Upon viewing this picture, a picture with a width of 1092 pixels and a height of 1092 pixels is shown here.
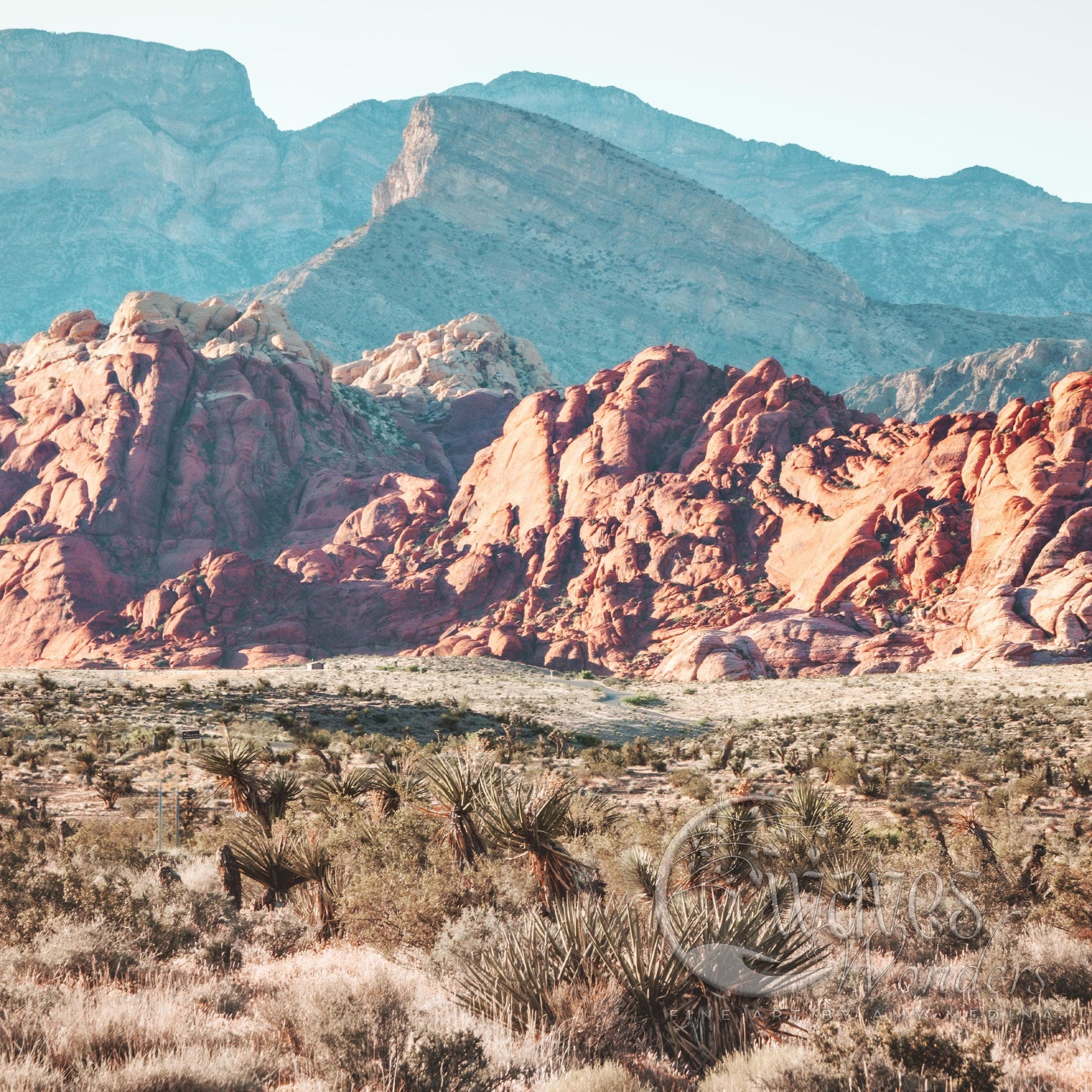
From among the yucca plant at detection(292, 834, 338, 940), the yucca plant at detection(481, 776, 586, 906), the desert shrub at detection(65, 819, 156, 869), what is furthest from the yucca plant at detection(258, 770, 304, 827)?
the yucca plant at detection(481, 776, 586, 906)

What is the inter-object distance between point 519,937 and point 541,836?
2294 millimetres

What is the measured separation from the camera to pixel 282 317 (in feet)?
370

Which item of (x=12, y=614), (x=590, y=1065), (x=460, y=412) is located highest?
(x=460, y=412)

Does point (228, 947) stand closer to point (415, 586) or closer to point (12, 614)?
point (415, 586)

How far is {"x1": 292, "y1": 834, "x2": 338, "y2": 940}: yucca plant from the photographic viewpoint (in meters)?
14.3

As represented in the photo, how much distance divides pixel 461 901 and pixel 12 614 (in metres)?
73.1

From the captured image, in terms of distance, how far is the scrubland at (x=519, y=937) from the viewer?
8.39m

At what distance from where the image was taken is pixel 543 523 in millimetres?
81188

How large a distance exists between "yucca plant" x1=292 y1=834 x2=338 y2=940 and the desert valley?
0.16 m

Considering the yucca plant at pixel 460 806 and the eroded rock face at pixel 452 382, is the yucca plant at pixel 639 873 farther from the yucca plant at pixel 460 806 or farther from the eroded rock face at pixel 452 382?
the eroded rock face at pixel 452 382

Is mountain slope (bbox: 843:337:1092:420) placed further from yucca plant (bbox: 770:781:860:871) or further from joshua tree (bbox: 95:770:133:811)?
yucca plant (bbox: 770:781:860:871)

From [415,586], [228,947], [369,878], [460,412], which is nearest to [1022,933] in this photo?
[369,878]

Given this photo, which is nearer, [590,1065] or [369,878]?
[590,1065]

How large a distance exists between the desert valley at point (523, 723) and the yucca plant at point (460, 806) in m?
0.07
